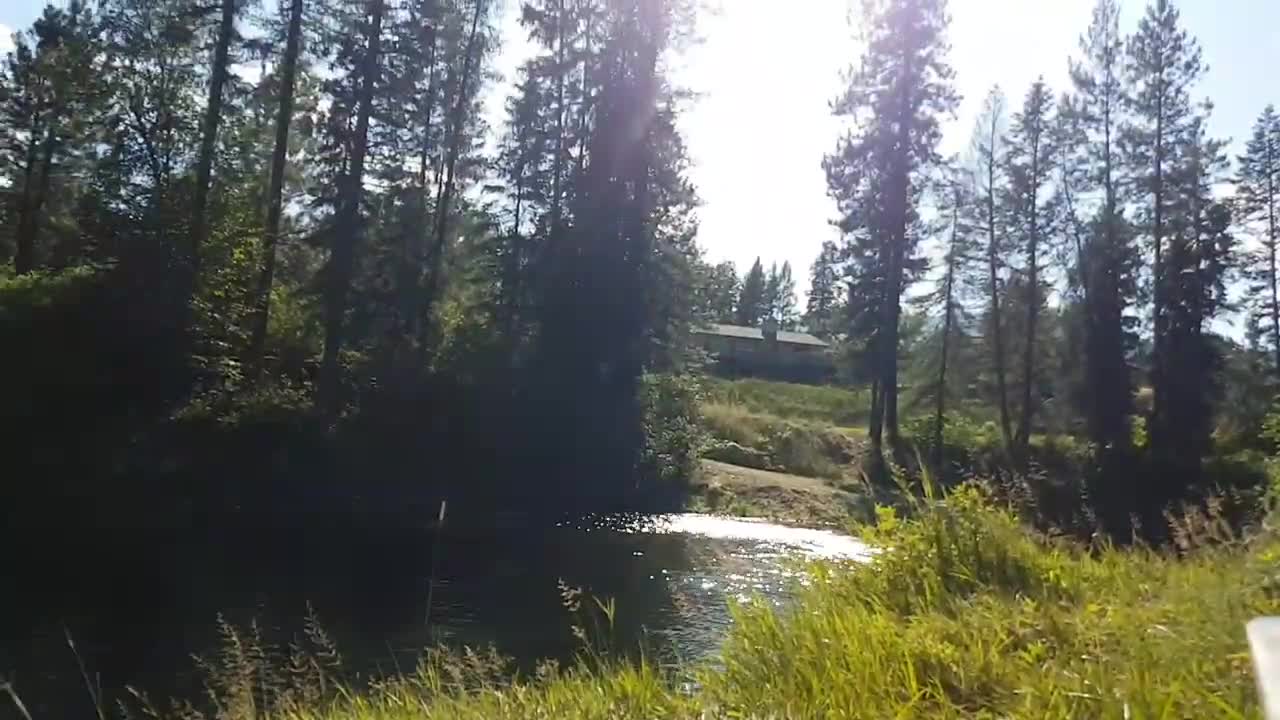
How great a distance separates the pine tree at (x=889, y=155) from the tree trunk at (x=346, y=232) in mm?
15591

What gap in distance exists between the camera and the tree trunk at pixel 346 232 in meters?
23.8

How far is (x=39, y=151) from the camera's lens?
33.2 meters

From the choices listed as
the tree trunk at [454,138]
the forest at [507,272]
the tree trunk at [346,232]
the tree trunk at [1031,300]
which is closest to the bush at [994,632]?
the forest at [507,272]

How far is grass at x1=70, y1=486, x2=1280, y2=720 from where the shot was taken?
11.4 feet

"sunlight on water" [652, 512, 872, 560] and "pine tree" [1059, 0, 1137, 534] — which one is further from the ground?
"pine tree" [1059, 0, 1137, 534]

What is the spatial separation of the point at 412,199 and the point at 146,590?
1585 centimetres

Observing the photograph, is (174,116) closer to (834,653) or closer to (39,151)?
(39,151)

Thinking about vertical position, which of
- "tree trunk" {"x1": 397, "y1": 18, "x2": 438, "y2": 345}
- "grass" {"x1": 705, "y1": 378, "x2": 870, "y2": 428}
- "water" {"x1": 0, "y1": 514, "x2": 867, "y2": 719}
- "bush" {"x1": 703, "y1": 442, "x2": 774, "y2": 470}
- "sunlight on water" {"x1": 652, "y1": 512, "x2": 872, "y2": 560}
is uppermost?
"tree trunk" {"x1": 397, "y1": 18, "x2": 438, "y2": 345}

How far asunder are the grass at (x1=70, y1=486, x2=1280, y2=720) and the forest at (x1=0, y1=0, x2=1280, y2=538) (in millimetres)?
9057

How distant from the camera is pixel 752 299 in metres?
106

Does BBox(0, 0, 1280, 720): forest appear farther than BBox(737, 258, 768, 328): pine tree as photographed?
No

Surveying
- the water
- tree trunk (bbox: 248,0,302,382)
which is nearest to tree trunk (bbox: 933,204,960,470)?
the water

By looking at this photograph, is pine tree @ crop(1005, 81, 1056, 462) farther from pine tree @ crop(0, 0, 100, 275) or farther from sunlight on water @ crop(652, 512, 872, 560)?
pine tree @ crop(0, 0, 100, 275)

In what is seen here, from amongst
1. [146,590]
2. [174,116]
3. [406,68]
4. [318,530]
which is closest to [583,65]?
[406,68]
